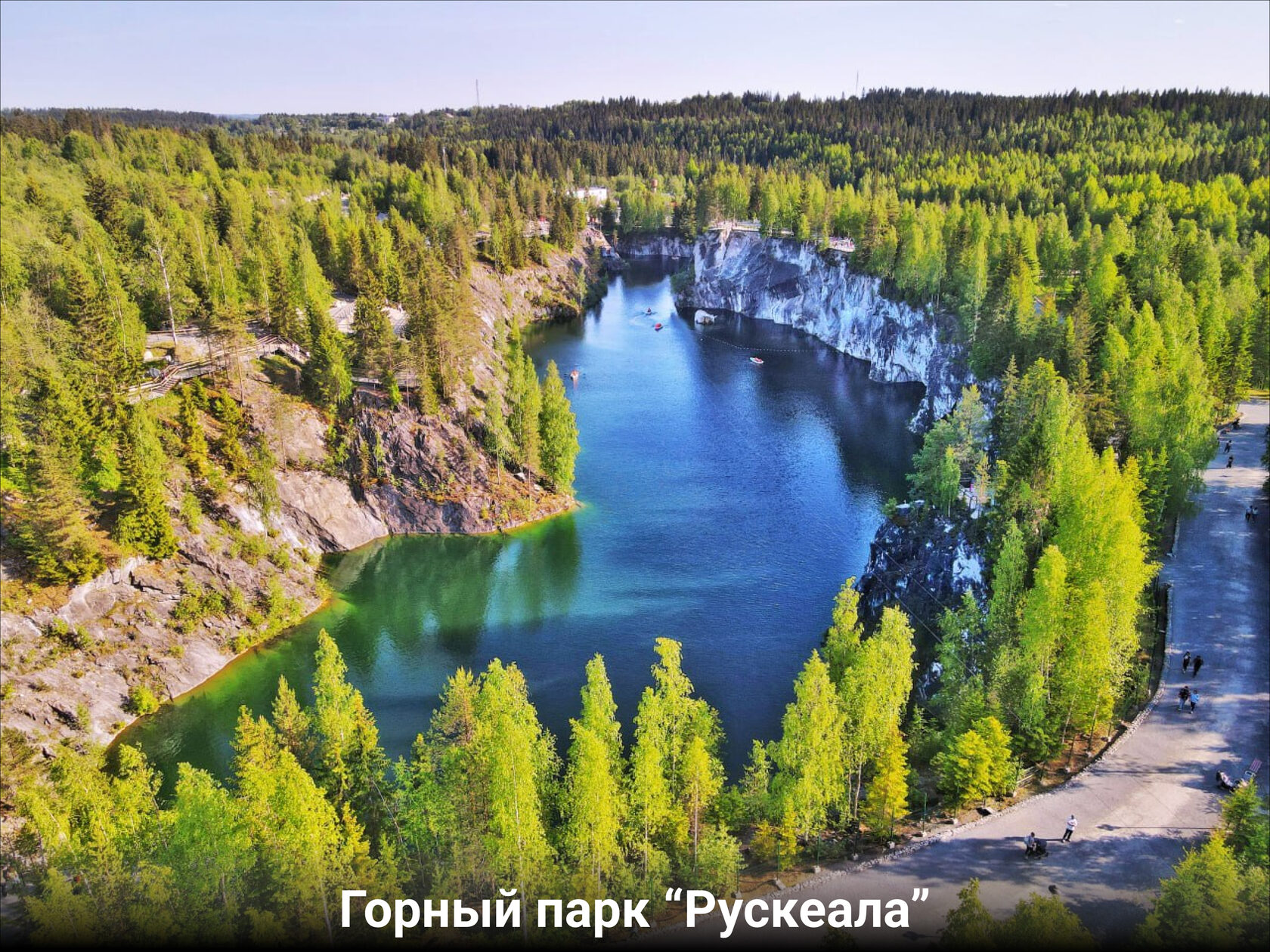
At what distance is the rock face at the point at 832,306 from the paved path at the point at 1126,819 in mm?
55421

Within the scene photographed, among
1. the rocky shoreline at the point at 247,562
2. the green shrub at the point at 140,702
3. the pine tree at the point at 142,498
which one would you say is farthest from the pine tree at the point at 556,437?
the green shrub at the point at 140,702

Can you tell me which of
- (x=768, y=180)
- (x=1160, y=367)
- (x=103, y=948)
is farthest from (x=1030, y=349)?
(x=768, y=180)

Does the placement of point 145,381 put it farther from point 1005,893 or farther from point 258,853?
point 1005,893

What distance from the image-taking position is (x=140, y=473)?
2307 inches

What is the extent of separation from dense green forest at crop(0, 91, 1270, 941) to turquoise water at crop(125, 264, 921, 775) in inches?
195

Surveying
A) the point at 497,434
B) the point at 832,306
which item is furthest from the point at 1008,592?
the point at 832,306

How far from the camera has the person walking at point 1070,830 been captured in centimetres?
3456

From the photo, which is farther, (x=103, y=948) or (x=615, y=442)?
(x=615, y=442)

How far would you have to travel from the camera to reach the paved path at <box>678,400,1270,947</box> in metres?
32.1

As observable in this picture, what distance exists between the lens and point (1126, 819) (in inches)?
1411

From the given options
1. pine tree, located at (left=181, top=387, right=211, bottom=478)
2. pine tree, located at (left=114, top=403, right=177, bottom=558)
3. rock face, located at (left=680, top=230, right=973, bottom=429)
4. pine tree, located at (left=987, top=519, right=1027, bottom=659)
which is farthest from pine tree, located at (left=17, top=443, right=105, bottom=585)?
rock face, located at (left=680, top=230, right=973, bottom=429)

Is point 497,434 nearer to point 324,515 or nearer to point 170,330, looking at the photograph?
point 324,515

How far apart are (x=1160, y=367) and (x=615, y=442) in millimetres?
54921

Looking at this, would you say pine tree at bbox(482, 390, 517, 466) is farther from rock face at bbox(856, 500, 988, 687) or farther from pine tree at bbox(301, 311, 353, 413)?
rock face at bbox(856, 500, 988, 687)
